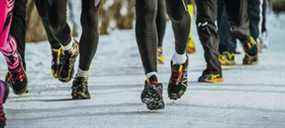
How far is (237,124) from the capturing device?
18.0 feet

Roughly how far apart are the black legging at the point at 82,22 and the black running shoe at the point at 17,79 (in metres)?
0.40

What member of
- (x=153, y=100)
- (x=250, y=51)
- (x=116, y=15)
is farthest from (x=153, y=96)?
(x=116, y=15)

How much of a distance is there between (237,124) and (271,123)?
242 millimetres

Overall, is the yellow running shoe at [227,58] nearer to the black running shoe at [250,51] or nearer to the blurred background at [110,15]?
the black running shoe at [250,51]

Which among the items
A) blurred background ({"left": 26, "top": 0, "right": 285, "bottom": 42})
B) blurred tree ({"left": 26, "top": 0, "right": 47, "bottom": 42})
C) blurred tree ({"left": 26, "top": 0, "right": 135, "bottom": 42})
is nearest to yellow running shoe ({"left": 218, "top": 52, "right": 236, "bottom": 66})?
blurred tree ({"left": 26, "top": 0, "right": 47, "bottom": 42})

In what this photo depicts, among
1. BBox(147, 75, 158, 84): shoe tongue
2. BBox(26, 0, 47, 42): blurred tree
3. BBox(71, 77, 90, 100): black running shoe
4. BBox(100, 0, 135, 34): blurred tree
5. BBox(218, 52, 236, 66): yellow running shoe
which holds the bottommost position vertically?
BBox(100, 0, 135, 34): blurred tree

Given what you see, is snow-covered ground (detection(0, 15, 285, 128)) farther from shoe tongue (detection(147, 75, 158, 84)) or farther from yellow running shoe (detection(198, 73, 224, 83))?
shoe tongue (detection(147, 75, 158, 84))

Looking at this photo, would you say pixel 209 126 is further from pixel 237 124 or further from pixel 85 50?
pixel 85 50

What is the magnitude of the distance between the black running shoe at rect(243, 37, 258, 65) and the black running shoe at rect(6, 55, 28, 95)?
3.37m

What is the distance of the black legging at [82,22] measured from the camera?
21.4 ft

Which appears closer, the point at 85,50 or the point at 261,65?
the point at 85,50

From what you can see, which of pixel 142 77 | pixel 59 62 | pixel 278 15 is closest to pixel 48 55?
pixel 142 77

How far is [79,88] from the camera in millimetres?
6746

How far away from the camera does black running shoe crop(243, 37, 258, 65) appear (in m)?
9.55
